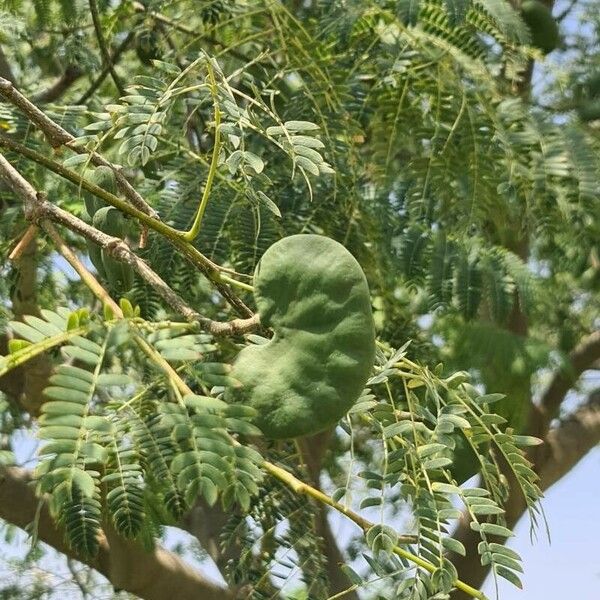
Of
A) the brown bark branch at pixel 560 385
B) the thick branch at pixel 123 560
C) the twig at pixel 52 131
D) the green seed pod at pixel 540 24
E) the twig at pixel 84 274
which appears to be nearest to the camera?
the twig at pixel 84 274

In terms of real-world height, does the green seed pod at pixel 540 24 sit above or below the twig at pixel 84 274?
above

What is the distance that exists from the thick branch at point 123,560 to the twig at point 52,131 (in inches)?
56.1

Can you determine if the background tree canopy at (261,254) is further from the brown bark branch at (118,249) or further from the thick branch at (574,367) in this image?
the thick branch at (574,367)

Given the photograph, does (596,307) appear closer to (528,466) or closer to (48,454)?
(528,466)

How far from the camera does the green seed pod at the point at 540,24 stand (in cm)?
284

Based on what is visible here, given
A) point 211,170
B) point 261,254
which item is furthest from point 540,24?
point 211,170

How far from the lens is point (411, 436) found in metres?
1.04

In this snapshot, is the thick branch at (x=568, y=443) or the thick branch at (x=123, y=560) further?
the thick branch at (x=568, y=443)

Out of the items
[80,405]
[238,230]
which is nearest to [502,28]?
[238,230]

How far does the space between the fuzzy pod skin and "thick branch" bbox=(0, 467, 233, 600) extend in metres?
1.64

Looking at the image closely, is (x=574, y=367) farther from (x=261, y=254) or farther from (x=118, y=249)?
(x=118, y=249)

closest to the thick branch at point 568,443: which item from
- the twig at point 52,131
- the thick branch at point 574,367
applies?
the thick branch at point 574,367

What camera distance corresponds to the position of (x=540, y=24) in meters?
2.85

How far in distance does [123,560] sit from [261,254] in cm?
107
